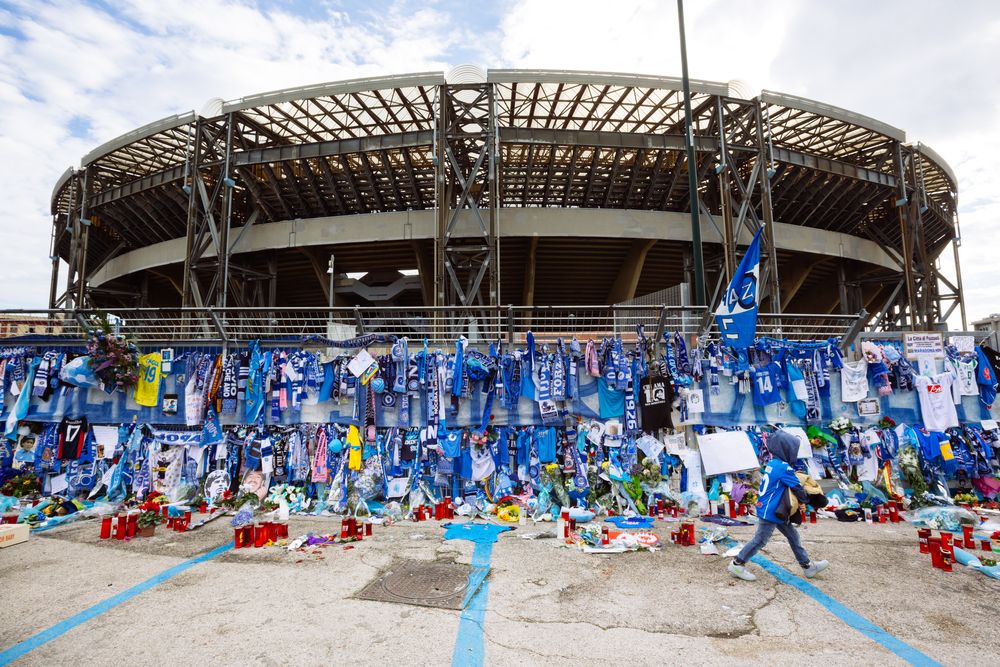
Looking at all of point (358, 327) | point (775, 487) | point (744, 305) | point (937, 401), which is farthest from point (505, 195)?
point (775, 487)

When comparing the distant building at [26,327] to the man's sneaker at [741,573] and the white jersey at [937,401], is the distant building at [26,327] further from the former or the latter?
the white jersey at [937,401]

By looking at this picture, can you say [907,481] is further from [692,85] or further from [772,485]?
[692,85]

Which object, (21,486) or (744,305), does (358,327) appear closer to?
(744,305)

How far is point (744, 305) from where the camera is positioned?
7094 millimetres

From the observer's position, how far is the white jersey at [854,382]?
7.83 metres

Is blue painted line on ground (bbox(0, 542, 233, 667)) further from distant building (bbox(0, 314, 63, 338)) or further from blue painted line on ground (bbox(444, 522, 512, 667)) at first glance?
distant building (bbox(0, 314, 63, 338))

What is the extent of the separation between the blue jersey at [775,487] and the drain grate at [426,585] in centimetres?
276

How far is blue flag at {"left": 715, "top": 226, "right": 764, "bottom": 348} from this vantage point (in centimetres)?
693

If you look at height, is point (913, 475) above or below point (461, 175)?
below

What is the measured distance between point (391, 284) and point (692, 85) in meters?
14.4

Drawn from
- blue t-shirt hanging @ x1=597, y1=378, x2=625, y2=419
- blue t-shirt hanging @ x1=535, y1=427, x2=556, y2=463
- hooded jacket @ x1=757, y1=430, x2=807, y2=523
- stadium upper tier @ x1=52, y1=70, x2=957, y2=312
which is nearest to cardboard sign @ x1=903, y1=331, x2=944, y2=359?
blue t-shirt hanging @ x1=597, y1=378, x2=625, y2=419

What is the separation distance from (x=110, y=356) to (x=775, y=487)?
945 centimetres

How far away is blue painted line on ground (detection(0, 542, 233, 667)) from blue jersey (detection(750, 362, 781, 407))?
768cm

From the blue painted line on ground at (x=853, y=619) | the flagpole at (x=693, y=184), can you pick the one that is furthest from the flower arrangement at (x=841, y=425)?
the blue painted line on ground at (x=853, y=619)
